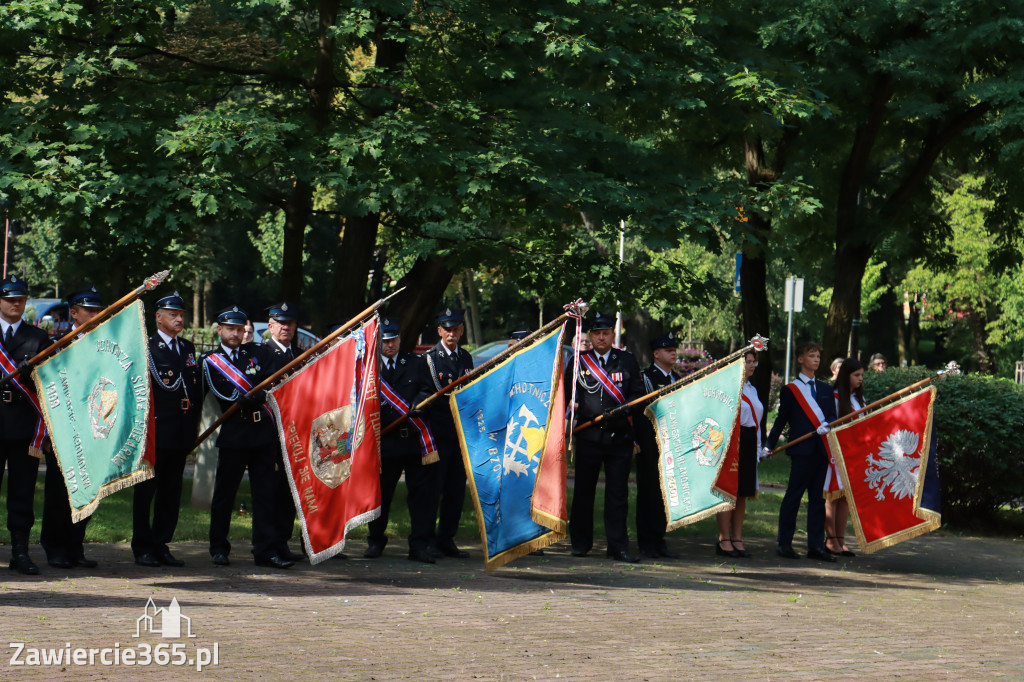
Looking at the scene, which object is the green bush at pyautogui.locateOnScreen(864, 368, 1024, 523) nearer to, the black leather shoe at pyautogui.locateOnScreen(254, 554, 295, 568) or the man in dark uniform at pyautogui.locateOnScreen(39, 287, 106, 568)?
the black leather shoe at pyautogui.locateOnScreen(254, 554, 295, 568)

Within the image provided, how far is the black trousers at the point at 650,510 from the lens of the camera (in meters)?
11.3

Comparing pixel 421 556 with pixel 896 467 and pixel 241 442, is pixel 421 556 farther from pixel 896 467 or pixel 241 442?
pixel 896 467

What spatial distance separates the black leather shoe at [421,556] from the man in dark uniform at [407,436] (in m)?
0.02

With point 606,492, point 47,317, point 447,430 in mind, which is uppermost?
point 47,317

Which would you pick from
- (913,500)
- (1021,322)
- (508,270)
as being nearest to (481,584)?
(913,500)

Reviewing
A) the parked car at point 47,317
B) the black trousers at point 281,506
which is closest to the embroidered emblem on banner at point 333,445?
the black trousers at point 281,506

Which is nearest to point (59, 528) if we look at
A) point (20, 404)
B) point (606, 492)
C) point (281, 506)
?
point (20, 404)

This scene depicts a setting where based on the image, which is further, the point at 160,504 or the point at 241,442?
the point at 241,442

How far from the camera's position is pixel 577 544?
11203 millimetres

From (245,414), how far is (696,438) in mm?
3668

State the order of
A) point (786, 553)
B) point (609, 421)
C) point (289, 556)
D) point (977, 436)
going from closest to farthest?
point (289, 556) → point (609, 421) → point (786, 553) → point (977, 436)

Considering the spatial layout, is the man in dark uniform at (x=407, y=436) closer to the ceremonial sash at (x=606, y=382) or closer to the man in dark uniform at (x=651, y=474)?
the ceremonial sash at (x=606, y=382)

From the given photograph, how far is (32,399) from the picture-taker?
353 inches

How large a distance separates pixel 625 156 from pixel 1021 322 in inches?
1208
